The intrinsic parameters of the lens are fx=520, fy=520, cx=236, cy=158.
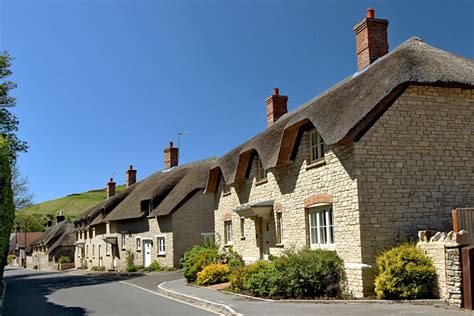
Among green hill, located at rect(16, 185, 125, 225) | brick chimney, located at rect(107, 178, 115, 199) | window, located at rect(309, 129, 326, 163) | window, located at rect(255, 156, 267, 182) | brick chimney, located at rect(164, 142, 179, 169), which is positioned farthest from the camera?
green hill, located at rect(16, 185, 125, 225)

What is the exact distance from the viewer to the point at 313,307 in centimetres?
1334

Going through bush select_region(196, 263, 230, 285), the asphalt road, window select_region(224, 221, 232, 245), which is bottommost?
the asphalt road

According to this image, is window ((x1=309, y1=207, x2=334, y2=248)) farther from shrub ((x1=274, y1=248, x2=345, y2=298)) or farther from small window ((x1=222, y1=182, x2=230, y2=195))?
small window ((x1=222, y1=182, x2=230, y2=195))

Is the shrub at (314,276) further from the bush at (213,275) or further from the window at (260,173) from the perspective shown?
the window at (260,173)

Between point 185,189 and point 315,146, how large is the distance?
1680cm

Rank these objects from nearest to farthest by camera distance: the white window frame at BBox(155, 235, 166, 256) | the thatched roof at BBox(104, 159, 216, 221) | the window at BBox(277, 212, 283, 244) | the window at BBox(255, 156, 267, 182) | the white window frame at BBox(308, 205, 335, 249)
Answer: the white window frame at BBox(308, 205, 335, 249)
the window at BBox(277, 212, 283, 244)
the window at BBox(255, 156, 267, 182)
the thatched roof at BBox(104, 159, 216, 221)
the white window frame at BBox(155, 235, 166, 256)

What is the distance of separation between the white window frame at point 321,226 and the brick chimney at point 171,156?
82.6 feet

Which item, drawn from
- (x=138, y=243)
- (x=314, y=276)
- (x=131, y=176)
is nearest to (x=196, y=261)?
(x=314, y=276)

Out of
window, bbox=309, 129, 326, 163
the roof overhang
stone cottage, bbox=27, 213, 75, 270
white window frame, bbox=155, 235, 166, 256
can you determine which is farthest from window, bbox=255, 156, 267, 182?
stone cottage, bbox=27, 213, 75, 270

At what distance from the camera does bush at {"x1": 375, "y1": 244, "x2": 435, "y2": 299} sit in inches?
523

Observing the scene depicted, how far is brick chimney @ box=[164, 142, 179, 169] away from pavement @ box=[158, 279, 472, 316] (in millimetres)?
25813

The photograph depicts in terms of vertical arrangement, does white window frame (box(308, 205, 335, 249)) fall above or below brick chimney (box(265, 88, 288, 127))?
below

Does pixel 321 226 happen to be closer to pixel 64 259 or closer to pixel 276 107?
pixel 276 107

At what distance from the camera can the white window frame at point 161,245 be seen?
110 feet
